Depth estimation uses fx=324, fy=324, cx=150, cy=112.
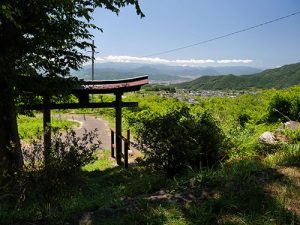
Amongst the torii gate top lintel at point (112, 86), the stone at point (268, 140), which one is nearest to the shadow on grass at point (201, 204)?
the stone at point (268, 140)

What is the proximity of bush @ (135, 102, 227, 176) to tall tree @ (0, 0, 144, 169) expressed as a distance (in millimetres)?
2548

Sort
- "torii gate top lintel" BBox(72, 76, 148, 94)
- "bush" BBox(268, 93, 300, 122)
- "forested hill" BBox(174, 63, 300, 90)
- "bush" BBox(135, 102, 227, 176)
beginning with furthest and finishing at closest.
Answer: "forested hill" BBox(174, 63, 300, 90)
"bush" BBox(268, 93, 300, 122)
"torii gate top lintel" BBox(72, 76, 148, 94)
"bush" BBox(135, 102, 227, 176)

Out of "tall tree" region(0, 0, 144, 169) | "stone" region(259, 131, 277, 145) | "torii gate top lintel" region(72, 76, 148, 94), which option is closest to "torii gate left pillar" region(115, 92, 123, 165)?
"torii gate top lintel" region(72, 76, 148, 94)

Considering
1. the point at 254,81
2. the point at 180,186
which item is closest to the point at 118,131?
the point at 180,186

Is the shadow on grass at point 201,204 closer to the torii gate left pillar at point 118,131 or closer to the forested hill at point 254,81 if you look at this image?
the torii gate left pillar at point 118,131

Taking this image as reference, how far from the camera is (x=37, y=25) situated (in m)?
6.91

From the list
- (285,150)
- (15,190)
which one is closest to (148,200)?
(15,190)

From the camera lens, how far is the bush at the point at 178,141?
575cm

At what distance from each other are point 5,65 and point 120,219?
Answer: 160 inches

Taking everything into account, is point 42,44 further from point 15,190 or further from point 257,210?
point 257,210

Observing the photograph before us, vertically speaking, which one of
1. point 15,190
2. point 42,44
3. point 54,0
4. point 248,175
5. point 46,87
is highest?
point 54,0

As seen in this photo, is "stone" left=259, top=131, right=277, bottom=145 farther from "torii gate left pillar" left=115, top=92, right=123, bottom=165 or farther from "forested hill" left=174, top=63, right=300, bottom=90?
"forested hill" left=174, top=63, right=300, bottom=90

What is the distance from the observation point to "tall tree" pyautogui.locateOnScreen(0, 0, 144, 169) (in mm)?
6488

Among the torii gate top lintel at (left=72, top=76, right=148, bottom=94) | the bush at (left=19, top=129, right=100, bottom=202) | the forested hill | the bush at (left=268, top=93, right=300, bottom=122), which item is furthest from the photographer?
the forested hill
